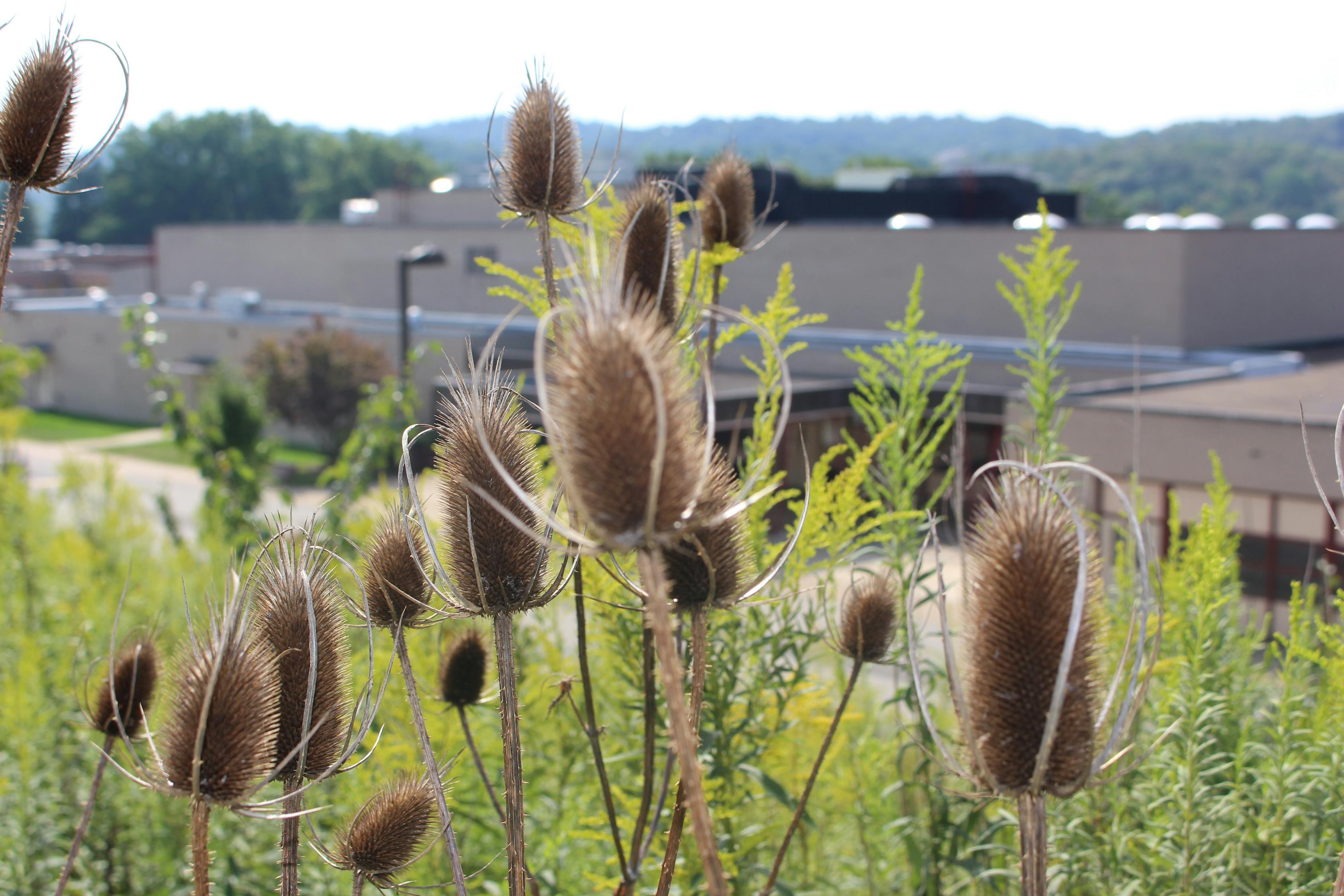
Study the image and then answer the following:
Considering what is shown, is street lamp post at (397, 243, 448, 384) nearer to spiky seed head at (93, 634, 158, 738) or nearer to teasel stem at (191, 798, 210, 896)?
spiky seed head at (93, 634, 158, 738)

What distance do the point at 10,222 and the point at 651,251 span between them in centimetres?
117

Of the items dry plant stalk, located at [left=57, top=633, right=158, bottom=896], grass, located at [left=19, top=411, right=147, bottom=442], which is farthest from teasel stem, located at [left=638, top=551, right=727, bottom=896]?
grass, located at [left=19, top=411, right=147, bottom=442]

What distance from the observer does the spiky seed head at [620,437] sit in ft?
4.21

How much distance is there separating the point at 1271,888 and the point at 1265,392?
71.2 ft

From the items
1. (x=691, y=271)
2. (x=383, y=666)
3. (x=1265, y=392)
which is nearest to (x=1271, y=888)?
(x=691, y=271)

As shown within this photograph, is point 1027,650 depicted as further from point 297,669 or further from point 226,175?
point 226,175

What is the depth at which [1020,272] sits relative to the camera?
3.99 metres

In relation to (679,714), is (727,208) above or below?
above

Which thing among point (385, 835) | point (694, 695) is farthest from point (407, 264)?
point (694, 695)

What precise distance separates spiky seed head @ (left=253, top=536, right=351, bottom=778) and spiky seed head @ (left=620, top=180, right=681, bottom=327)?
0.78m

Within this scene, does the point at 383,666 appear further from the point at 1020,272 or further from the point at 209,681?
→ the point at 209,681

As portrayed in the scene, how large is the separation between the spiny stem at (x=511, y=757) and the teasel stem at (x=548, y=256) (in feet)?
2.21

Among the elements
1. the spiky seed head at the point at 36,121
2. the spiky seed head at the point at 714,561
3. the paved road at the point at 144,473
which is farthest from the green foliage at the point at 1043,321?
the paved road at the point at 144,473

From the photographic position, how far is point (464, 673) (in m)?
2.88
